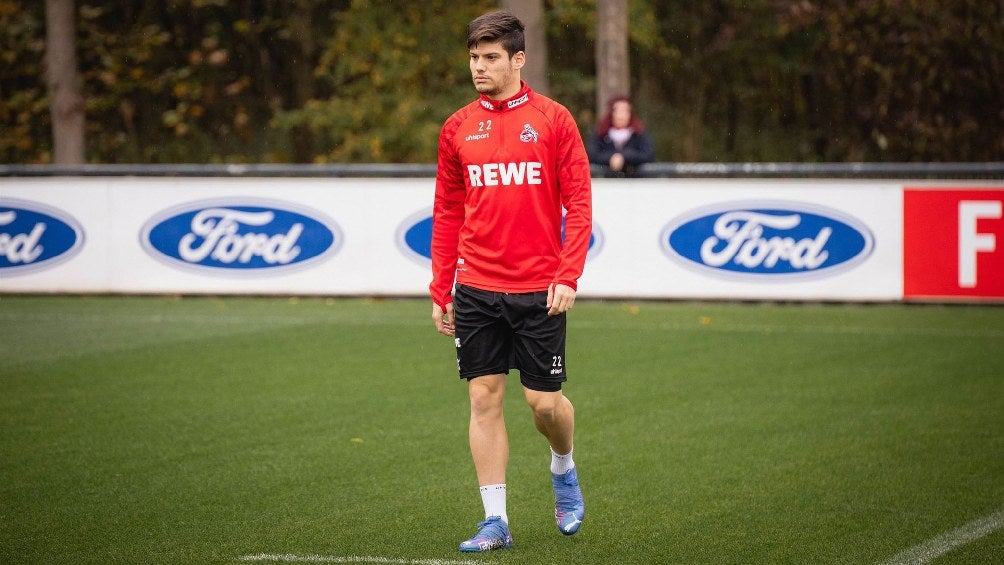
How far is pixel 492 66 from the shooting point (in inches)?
216

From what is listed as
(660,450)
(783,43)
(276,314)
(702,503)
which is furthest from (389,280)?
(783,43)

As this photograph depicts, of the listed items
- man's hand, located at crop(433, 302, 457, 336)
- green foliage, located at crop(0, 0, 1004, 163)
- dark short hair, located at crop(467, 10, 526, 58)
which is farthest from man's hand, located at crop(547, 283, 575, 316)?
green foliage, located at crop(0, 0, 1004, 163)

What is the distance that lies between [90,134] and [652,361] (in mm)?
25439

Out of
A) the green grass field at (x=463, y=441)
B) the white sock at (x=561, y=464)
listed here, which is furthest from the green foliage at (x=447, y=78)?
the white sock at (x=561, y=464)

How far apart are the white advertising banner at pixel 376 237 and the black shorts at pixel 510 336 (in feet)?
26.6

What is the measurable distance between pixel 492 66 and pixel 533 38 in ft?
52.7

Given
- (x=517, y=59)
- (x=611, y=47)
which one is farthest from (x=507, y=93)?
(x=611, y=47)

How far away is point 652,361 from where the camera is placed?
35.7 feet

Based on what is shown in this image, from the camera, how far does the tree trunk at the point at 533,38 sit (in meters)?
20.2

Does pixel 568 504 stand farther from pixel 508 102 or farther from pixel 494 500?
pixel 508 102

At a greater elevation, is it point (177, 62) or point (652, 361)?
point (177, 62)

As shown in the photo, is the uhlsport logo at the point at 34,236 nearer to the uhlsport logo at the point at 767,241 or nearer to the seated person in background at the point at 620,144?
the seated person in background at the point at 620,144

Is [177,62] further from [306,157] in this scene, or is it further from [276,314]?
[276,314]

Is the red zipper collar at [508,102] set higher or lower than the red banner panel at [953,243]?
higher
